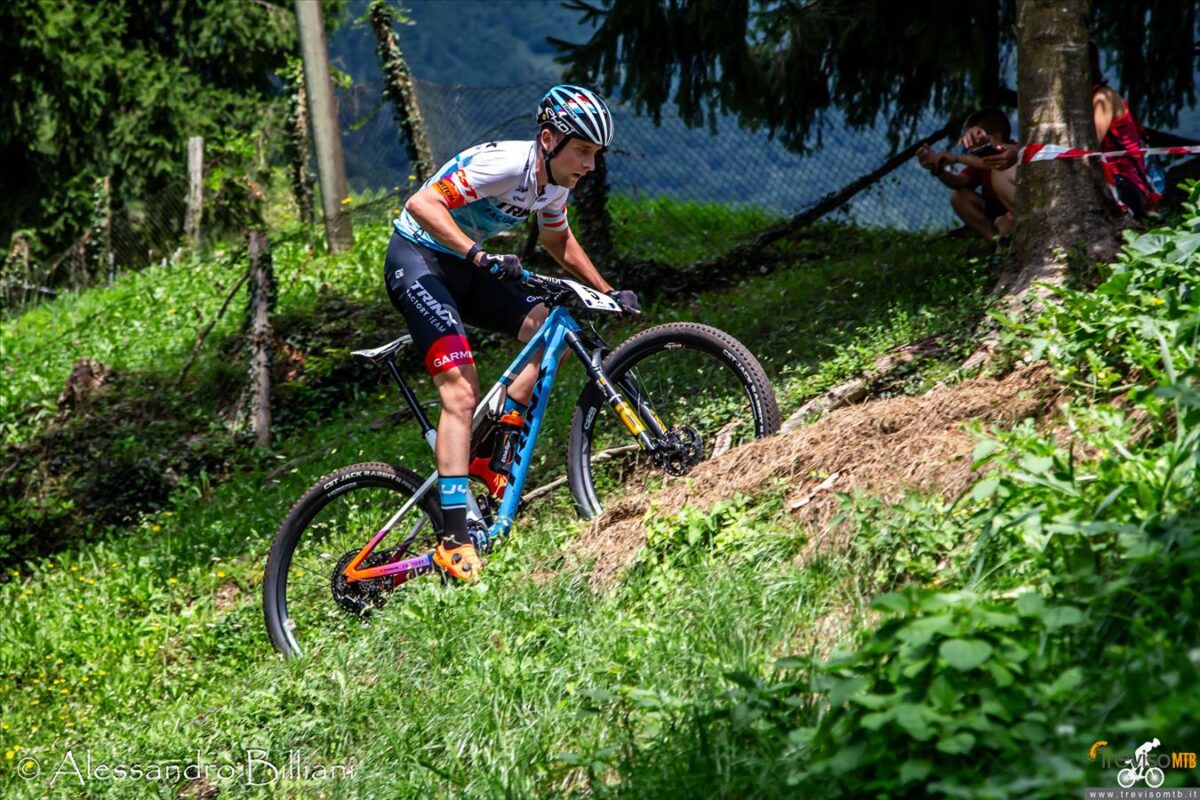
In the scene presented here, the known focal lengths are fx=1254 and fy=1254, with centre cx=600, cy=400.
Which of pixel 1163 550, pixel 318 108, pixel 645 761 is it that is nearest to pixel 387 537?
pixel 645 761

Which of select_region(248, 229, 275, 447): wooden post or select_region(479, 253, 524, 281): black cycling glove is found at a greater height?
select_region(479, 253, 524, 281): black cycling glove

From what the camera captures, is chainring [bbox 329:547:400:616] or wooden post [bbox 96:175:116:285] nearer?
chainring [bbox 329:547:400:616]

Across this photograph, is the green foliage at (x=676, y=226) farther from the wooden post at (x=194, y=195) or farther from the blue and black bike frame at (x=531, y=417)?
the wooden post at (x=194, y=195)

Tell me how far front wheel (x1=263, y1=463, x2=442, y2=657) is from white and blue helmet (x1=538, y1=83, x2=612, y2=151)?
69.8 inches

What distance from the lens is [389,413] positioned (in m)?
9.75

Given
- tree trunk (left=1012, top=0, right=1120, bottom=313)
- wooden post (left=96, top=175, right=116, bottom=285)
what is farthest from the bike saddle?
wooden post (left=96, top=175, right=116, bottom=285)

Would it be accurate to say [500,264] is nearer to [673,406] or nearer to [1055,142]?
[673,406]

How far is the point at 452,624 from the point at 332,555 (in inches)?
57.1

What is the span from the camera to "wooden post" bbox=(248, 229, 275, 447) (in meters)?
9.86

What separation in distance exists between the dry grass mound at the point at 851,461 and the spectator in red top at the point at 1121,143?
100 inches

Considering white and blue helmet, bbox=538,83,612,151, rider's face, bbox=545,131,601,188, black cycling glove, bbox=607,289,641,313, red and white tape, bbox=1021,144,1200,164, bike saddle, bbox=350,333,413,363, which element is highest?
white and blue helmet, bbox=538,83,612,151

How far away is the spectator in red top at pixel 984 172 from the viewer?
7.88 metres

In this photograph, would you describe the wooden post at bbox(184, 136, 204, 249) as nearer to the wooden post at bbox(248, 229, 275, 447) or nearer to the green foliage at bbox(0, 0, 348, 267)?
the green foliage at bbox(0, 0, 348, 267)

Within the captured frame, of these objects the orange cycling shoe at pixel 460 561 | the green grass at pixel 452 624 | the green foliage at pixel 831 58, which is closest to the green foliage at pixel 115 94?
the green grass at pixel 452 624
